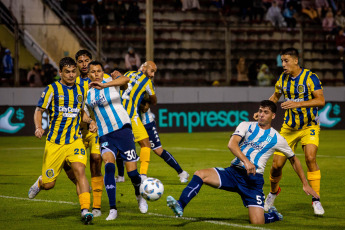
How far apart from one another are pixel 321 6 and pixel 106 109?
78.3 feet

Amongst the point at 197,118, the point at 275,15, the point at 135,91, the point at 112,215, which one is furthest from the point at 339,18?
the point at 112,215

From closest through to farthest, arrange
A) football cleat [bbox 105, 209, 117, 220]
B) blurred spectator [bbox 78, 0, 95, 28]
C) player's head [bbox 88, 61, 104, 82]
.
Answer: football cleat [bbox 105, 209, 117, 220] < player's head [bbox 88, 61, 104, 82] < blurred spectator [bbox 78, 0, 95, 28]

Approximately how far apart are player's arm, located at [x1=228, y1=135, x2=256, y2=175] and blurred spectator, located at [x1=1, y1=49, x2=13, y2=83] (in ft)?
51.5

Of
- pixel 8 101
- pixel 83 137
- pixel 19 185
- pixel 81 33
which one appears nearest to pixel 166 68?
pixel 81 33

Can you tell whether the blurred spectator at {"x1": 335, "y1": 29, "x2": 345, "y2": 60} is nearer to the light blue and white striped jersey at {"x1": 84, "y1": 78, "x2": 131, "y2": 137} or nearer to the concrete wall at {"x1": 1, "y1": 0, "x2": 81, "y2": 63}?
the concrete wall at {"x1": 1, "y1": 0, "x2": 81, "y2": 63}

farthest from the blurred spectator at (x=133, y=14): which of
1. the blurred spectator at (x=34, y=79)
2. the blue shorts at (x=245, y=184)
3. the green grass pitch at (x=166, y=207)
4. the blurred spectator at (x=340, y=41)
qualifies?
the blue shorts at (x=245, y=184)

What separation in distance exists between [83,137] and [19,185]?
2.66 metres

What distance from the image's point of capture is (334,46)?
1152 inches

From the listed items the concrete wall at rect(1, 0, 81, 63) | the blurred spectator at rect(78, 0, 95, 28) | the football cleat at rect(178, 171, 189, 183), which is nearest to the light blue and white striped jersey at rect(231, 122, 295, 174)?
the football cleat at rect(178, 171, 189, 183)

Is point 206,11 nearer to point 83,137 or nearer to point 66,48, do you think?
point 66,48

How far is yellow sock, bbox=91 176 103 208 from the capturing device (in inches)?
331

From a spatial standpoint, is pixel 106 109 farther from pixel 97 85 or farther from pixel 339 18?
pixel 339 18

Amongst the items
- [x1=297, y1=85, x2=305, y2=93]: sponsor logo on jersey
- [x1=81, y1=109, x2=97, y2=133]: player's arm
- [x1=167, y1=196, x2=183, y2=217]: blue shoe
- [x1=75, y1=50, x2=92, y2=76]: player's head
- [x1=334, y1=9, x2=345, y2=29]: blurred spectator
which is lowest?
[x1=167, y1=196, x2=183, y2=217]: blue shoe

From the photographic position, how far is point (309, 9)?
100ft
